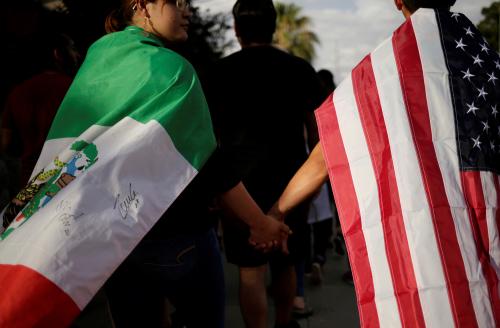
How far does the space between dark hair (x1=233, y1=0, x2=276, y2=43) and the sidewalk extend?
6.98 feet

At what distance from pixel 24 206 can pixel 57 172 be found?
16 centimetres

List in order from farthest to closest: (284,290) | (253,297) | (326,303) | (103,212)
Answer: (326,303) → (284,290) → (253,297) → (103,212)

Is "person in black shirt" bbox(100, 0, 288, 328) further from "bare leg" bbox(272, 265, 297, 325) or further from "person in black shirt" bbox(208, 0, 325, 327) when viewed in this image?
"bare leg" bbox(272, 265, 297, 325)

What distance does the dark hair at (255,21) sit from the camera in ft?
11.5

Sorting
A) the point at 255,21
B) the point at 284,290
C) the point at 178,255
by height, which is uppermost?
the point at 255,21

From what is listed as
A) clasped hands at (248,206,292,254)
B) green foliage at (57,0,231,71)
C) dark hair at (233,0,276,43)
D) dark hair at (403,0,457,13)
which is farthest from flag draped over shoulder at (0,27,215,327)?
green foliage at (57,0,231,71)

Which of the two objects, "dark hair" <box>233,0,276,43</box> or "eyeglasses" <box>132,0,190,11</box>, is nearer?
"eyeglasses" <box>132,0,190,11</box>

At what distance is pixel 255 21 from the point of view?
3.51m

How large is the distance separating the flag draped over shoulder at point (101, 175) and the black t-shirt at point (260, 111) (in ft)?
4.12

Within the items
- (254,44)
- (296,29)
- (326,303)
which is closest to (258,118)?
(254,44)

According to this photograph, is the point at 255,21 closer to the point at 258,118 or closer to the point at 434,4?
the point at 258,118

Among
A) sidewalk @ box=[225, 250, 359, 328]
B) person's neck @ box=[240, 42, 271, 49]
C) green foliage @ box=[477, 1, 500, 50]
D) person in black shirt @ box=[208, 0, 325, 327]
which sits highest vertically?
green foliage @ box=[477, 1, 500, 50]

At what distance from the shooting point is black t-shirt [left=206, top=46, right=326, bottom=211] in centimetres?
340

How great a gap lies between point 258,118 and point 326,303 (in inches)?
88.3
